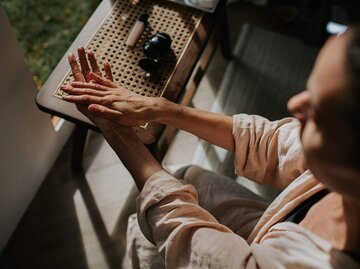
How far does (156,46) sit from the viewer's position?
1116 mm

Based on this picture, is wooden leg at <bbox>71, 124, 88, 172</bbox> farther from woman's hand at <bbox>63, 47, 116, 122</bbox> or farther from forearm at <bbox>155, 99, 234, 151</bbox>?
forearm at <bbox>155, 99, 234, 151</bbox>

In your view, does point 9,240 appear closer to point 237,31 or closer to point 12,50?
point 12,50

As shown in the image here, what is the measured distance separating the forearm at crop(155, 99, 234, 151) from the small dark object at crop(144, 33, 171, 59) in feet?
0.47

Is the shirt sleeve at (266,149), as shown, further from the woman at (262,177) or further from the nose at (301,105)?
the nose at (301,105)

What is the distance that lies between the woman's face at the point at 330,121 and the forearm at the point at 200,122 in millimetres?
410

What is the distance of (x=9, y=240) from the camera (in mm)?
1564

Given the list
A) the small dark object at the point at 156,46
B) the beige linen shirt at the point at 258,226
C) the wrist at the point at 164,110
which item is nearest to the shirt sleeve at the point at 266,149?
the beige linen shirt at the point at 258,226

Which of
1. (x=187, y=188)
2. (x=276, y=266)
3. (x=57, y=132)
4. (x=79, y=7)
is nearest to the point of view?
(x=276, y=266)

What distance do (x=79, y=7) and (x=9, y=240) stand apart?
0.93 m

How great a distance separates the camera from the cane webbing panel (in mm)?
1109

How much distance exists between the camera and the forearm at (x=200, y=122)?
1.05 metres

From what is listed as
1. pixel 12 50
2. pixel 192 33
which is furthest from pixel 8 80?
pixel 192 33

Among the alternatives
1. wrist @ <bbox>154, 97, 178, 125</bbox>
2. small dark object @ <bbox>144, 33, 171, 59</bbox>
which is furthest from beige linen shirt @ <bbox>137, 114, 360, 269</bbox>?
small dark object @ <bbox>144, 33, 171, 59</bbox>

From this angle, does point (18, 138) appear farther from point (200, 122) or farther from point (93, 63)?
point (200, 122)
